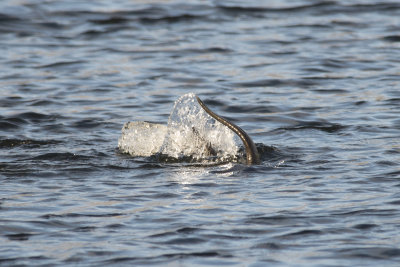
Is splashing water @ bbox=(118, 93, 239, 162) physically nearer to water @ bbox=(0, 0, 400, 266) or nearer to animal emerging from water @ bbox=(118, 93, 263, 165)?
animal emerging from water @ bbox=(118, 93, 263, 165)

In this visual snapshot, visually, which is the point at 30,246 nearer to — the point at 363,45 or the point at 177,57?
the point at 177,57

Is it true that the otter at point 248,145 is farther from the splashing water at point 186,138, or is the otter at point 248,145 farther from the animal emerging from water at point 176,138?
the splashing water at point 186,138

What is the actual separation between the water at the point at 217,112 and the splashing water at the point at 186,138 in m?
0.27

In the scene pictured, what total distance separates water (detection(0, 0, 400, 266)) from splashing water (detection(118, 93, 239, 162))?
268 mm

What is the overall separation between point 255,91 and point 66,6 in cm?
835

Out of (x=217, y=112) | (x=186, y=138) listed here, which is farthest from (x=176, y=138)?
(x=217, y=112)

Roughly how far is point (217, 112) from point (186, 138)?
2827mm

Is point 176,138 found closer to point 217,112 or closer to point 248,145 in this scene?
point 248,145

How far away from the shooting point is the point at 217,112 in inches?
493

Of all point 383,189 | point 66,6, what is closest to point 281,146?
point 383,189

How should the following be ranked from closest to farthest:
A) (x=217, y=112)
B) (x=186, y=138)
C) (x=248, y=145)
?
(x=248, y=145), (x=186, y=138), (x=217, y=112)

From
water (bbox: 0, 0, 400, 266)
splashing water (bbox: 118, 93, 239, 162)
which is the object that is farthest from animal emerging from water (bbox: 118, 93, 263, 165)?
water (bbox: 0, 0, 400, 266)

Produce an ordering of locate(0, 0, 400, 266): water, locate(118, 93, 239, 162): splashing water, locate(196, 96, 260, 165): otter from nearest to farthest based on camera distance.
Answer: locate(0, 0, 400, 266): water → locate(196, 96, 260, 165): otter → locate(118, 93, 239, 162): splashing water

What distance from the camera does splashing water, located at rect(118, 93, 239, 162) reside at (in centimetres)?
953
